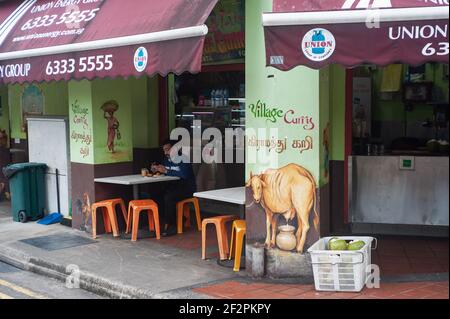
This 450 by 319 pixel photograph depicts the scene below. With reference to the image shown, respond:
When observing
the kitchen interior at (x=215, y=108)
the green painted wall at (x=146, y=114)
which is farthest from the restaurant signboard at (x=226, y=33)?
the green painted wall at (x=146, y=114)

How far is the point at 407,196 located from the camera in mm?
8141

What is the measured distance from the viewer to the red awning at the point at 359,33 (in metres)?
5.26

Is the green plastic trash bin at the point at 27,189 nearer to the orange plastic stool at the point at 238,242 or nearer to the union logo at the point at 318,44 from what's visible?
the orange plastic stool at the point at 238,242

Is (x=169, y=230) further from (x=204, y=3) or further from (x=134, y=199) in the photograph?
(x=204, y=3)

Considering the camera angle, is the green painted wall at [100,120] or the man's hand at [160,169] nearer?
the green painted wall at [100,120]

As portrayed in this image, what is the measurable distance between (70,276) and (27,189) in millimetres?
3562

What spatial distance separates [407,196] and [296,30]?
3595mm

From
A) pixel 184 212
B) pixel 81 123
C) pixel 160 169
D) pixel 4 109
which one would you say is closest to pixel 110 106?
pixel 81 123

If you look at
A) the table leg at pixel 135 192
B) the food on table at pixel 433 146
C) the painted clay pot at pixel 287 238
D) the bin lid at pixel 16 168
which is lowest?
the painted clay pot at pixel 287 238

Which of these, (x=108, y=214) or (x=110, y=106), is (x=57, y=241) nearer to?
(x=108, y=214)

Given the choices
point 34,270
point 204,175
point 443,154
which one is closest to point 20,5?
point 204,175

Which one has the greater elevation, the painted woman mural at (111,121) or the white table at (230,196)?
the painted woman mural at (111,121)

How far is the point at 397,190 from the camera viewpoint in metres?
8.18

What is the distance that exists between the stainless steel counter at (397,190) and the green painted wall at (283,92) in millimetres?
2115
